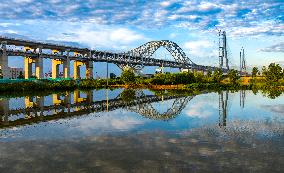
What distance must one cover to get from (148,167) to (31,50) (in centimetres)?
10276

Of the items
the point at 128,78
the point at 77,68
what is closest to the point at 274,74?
the point at 128,78

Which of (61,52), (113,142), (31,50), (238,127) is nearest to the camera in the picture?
(113,142)

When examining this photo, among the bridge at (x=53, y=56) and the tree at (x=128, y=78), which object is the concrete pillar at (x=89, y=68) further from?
the tree at (x=128, y=78)

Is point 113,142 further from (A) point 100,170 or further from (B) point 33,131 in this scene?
(B) point 33,131

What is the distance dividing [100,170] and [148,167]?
1.82m

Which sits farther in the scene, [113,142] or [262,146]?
[113,142]

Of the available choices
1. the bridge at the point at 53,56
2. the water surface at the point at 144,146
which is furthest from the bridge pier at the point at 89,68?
the water surface at the point at 144,146

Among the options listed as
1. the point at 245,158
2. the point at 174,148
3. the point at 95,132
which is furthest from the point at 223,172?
the point at 95,132

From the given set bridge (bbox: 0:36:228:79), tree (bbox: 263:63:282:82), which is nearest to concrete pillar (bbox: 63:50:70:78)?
bridge (bbox: 0:36:228:79)

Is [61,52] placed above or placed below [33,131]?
above

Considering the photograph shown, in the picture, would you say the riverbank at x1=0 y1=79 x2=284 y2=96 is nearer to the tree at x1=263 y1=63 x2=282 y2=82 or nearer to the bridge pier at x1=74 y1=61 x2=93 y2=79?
the tree at x1=263 y1=63 x2=282 y2=82

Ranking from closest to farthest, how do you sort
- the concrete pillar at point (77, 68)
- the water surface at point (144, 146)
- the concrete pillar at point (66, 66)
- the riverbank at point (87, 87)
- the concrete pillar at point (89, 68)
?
1. the water surface at point (144, 146)
2. the riverbank at point (87, 87)
3. the concrete pillar at point (66, 66)
4. the concrete pillar at point (77, 68)
5. the concrete pillar at point (89, 68)

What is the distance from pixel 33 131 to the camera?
22.9 meters

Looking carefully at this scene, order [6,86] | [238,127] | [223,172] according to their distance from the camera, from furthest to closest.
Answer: [6,86], [238,127], [223,172]
